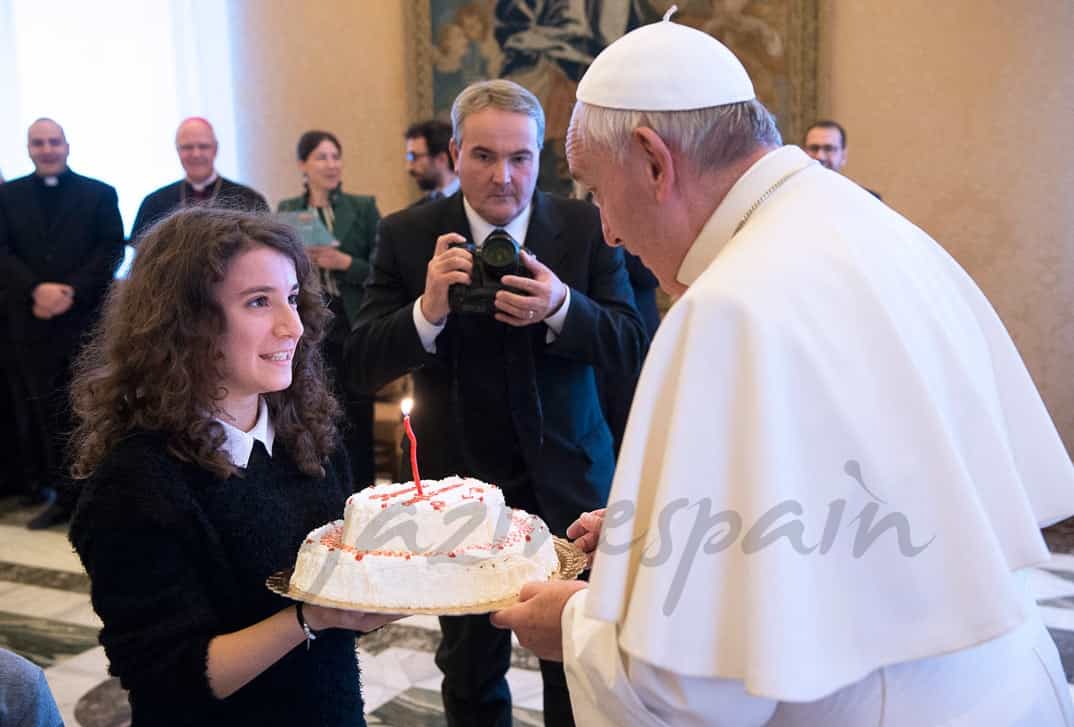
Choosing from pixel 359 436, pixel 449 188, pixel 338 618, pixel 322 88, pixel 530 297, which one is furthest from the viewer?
pixel 322 88

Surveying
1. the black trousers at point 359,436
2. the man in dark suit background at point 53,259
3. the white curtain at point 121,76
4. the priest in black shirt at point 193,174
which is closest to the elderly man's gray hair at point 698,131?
the black trousers at point 359,436

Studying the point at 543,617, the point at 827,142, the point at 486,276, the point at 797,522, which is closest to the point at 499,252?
the point at 486,276

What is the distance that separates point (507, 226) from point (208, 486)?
1340 millimetres

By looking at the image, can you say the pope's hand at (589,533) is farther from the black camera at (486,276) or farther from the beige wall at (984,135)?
the beige wall at (984,135)

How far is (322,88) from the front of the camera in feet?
28.3

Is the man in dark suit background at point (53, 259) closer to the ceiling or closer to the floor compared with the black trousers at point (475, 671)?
closer to the ceiling

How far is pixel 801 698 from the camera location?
1.48 meters

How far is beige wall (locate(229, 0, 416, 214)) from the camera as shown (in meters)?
8.39

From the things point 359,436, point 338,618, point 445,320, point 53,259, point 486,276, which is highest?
point 486,276

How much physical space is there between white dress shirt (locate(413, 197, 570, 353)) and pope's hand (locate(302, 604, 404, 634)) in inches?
43.2

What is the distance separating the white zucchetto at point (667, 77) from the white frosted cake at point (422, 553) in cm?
76

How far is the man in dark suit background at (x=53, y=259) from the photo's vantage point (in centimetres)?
685

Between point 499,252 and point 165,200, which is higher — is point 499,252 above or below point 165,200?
above

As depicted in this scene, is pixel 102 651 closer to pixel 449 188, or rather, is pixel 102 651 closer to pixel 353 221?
pixel 353 221
